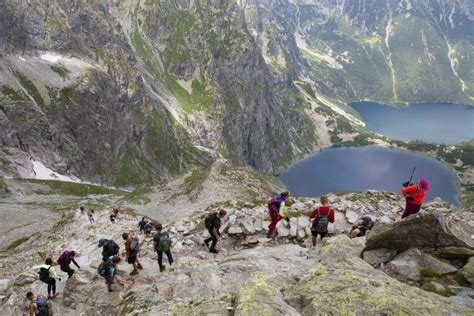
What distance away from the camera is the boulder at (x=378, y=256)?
19047 millimetres

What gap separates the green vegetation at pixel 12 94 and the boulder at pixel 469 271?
142 m

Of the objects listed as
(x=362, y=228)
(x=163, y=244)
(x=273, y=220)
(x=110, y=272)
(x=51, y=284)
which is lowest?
(x=51, y=284)

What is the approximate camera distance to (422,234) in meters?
18.6

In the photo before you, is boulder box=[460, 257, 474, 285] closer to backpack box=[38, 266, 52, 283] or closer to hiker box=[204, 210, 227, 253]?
hiker box=[204, 210, 227, 253]

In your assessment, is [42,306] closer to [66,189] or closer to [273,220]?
[273,220]

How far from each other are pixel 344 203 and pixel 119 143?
152 metres

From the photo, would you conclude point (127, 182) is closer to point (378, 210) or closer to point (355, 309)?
point (378, 210)

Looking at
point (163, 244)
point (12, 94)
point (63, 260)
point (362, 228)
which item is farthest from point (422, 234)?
point (12, 94)

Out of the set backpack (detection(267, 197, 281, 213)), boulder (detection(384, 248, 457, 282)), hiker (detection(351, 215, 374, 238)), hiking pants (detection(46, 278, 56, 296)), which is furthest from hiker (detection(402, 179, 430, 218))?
hiking pants (detection(46, 278, 56, 296))

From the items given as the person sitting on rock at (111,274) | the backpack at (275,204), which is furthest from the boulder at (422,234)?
A: the person sitting on rock at (111,274)

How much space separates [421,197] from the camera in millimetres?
21125

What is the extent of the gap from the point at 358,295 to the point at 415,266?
4.59 metres

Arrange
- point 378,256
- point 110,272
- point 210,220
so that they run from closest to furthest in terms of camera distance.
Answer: point 378,256
point 110,272
point 210,220

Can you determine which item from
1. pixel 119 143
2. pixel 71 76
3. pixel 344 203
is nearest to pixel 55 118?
pixel 71 76
